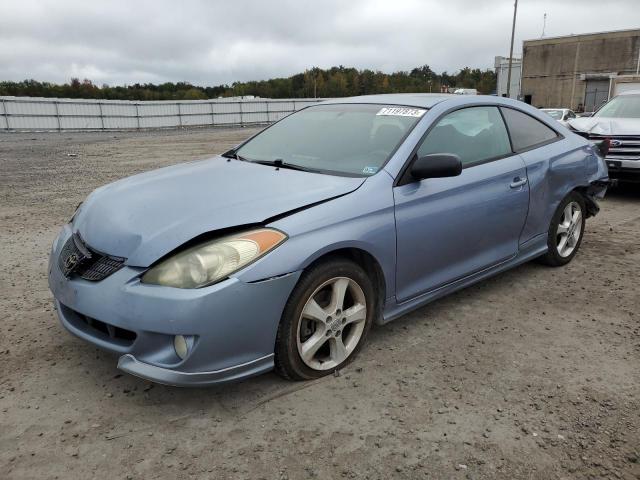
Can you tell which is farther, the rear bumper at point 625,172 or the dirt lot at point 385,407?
the rear bumper at point 625,172

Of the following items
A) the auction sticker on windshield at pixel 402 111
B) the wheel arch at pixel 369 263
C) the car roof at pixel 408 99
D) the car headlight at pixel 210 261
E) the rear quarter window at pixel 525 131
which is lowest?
the wheel arch at pixel 369 263

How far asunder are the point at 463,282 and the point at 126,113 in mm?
33464

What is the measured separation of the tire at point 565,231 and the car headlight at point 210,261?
2986mm

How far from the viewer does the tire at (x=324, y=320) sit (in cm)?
273

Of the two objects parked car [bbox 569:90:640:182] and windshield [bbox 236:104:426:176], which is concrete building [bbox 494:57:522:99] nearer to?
parked car [bbox 569:90:640:182]

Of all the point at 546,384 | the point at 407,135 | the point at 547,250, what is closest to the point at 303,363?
the point at 546,384

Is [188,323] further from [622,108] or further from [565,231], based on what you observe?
[622,108]

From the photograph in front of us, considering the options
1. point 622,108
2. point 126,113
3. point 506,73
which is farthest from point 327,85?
point 622,108

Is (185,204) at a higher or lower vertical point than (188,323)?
higher

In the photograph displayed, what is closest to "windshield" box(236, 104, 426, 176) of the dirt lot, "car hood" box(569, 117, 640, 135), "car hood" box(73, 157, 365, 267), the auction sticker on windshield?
the auction sticker on windshield

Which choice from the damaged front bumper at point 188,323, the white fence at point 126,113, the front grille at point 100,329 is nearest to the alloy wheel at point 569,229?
the damaged front bumper at point 188,323

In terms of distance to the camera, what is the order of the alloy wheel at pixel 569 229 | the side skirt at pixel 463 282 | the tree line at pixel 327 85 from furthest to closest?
the tree line at pixel 327 85 < the alloy wheel at pixel 569 229 < the side skirt at pixel 463 282

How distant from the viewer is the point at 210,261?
8.30 ft

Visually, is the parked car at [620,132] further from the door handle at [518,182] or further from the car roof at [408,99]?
the car roof at [408,99]
